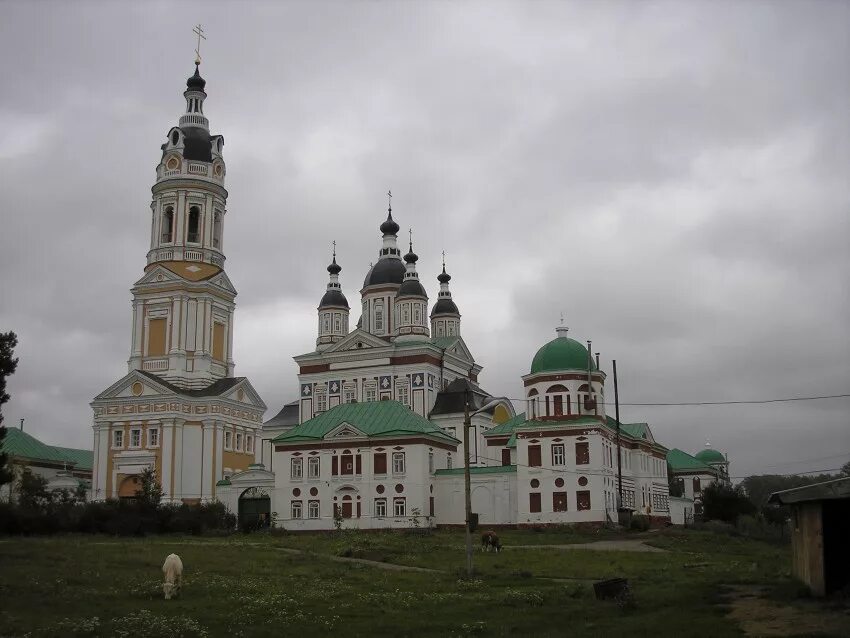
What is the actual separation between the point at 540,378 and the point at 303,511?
17.3 meters

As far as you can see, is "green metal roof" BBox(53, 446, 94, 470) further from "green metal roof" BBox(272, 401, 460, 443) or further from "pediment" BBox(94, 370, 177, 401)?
"green metal roof" BBox(272, 401, 460, 443)

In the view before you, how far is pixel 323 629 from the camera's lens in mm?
20750

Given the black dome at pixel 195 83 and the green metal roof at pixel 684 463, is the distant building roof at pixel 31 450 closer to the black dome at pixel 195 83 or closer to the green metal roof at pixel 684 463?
the black dome at pixel 195 83

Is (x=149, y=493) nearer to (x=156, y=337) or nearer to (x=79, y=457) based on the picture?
(x=156, y=337)

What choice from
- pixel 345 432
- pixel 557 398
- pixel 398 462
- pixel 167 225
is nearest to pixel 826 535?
pixel 557 398

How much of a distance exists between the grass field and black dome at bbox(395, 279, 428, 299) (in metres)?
41.2

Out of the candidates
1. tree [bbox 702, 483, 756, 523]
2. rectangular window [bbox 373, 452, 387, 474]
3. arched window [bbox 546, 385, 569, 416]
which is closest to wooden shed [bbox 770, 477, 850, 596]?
arched window [bbox 546, 385, 569, 416]

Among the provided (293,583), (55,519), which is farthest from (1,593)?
(55,519)

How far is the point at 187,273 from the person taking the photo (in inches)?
2884

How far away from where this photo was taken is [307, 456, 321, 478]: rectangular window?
203 feet

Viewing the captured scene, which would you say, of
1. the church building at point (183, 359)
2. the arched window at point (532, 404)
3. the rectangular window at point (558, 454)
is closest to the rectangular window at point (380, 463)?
the arched window at point (532, 404)

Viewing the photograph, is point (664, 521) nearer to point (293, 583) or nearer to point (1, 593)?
point (293, 583)

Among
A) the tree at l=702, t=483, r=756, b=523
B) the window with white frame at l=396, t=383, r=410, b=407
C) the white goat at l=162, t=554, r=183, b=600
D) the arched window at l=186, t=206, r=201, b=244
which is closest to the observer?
the white goat at l=162, t=554, r=183, b=600

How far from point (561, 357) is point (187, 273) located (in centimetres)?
3056
